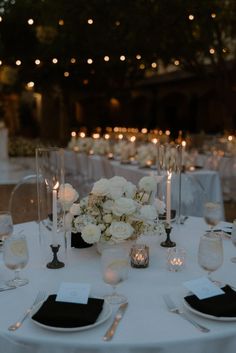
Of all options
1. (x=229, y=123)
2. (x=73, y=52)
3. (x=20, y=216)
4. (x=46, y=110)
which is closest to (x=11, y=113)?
(x=46, y=110)

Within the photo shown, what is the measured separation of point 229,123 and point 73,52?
515cm

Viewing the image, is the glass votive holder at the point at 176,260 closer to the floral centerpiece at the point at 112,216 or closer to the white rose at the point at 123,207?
the floral centerpiece at the point at 112,216

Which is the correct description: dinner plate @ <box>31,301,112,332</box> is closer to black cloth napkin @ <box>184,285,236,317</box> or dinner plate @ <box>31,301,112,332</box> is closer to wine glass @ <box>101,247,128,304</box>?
wine glass @ <box>101,247,128,304</box>

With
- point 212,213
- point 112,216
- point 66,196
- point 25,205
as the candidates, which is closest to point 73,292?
point 112,216

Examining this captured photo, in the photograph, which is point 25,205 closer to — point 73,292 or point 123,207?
point 123,207

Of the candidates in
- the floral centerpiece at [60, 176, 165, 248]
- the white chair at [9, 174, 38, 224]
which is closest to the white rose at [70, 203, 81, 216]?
the floral centerpiece at [60, 176, 165, 248]

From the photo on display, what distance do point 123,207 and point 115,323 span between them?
0.64m

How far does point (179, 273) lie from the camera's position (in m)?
2.04

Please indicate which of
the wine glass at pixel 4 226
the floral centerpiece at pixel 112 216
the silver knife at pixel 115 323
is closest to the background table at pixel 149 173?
the floral centerpiece at pixel 112 216

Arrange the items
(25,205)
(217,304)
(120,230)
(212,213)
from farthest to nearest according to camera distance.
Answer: (25,205) → (212,213) → (120,230) → (217,304)

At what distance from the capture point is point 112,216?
6.98ft

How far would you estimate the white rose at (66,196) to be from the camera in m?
2.22

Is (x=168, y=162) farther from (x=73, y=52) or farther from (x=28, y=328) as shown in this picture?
(x=73, y=52)

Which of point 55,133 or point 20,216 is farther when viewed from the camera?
point 55,133
